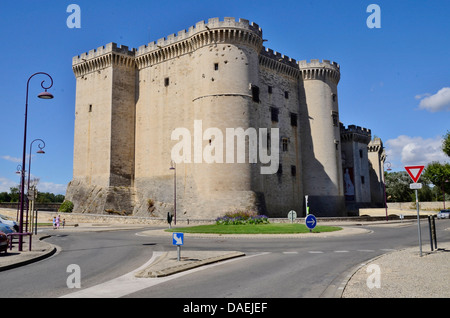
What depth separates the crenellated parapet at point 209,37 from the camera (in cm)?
4344

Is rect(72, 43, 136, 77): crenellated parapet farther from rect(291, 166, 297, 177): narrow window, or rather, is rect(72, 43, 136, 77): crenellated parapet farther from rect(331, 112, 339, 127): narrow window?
rect(331, 112, 339, 127): narrow window

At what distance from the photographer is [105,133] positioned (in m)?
50.8

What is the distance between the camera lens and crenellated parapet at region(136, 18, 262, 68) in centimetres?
4344

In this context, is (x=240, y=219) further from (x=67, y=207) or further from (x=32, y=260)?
(x=67, y=207)

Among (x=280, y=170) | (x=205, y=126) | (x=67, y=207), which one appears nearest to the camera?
(x=205, y=126)

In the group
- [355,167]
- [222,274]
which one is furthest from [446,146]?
[222,274]

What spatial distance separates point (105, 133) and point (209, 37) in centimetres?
1860

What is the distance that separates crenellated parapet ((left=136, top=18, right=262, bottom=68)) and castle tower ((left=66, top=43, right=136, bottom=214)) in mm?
6092

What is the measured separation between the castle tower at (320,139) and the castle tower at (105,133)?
2438 centimetres

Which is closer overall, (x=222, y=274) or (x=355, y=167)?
(x=222, y=274)

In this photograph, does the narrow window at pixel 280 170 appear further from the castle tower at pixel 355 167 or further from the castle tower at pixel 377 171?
the castle tower at pixel 377 171

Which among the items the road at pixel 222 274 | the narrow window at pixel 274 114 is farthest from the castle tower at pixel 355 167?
the road at pixel 222 274

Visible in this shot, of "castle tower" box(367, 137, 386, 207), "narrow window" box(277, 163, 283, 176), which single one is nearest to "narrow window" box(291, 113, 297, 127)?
"narrow window" box(277, 163, 283, 176)
